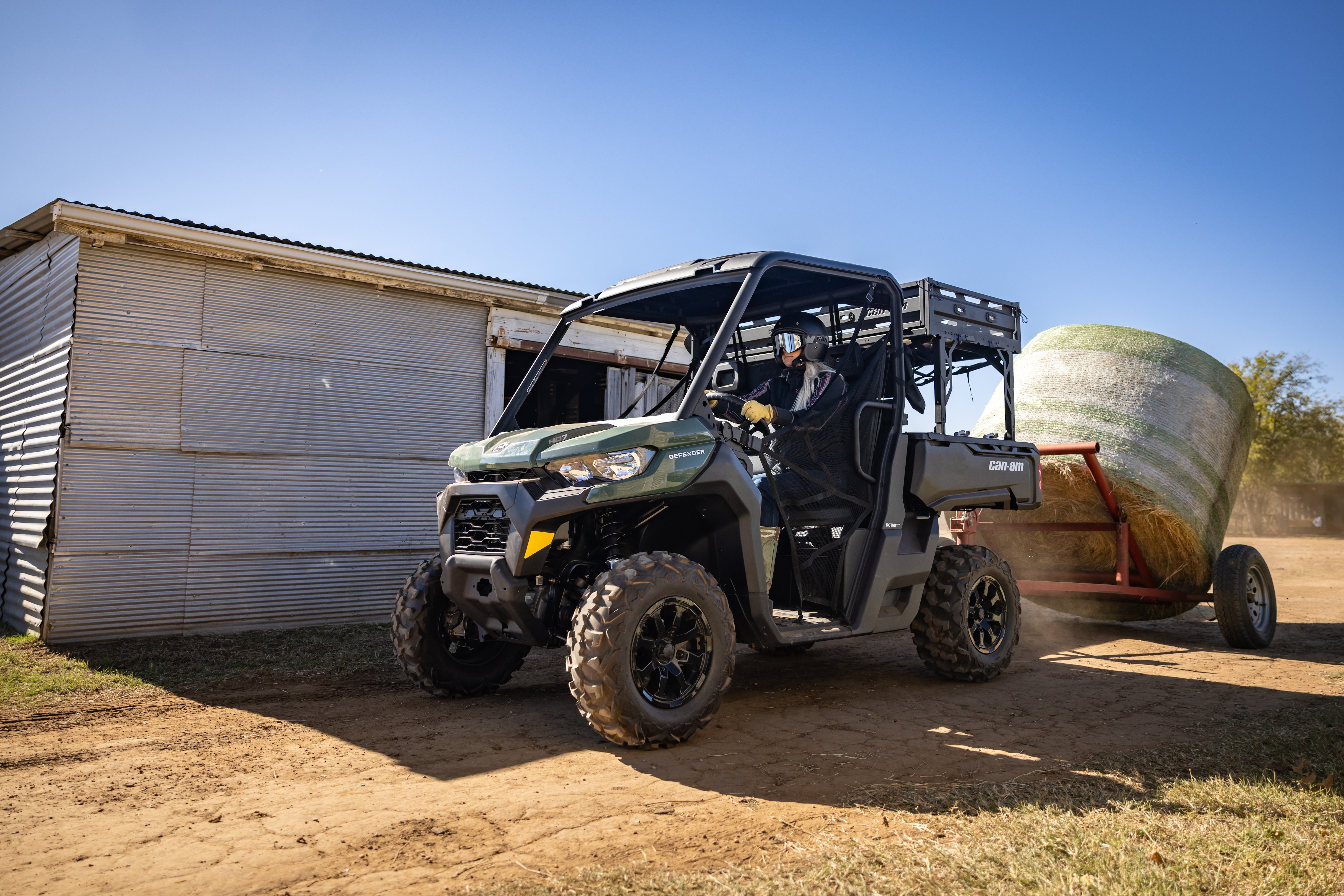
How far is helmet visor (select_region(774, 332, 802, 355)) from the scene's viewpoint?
5996 millimetres

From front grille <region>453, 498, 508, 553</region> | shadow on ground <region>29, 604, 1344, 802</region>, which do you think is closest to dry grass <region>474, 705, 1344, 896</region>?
shadow on ground <region>29, 604, 1344, 802</region>

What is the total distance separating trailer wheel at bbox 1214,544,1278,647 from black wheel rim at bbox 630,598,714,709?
591cm

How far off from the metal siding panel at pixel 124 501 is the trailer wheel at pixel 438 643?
14.2 ft

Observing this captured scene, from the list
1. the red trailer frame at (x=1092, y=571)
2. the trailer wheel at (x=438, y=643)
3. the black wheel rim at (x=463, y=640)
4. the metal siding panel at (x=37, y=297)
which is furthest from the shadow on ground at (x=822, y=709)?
the metal siding panel at (x=37, y=297)

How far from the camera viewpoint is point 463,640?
234 inches

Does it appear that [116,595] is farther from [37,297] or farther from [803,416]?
[803,416]

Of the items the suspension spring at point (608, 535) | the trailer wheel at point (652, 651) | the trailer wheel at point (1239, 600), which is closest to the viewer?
the trailer wheel at point (652, 651)

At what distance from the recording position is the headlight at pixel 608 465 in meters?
4.52

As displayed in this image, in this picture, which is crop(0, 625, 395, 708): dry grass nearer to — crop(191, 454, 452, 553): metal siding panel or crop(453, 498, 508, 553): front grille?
crop(191, 454, 452, 553): metal siding panel

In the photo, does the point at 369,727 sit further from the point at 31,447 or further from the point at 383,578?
the point at 31,447

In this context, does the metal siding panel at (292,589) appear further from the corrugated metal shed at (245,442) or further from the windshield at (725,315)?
the windshield at (725,315)

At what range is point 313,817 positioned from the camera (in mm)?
3527

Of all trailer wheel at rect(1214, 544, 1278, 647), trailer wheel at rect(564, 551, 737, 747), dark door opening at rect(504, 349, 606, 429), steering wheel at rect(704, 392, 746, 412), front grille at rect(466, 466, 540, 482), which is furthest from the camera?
dark door opening at rect(504, 349, 606, 429)

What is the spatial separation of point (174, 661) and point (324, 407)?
3.23 meters
